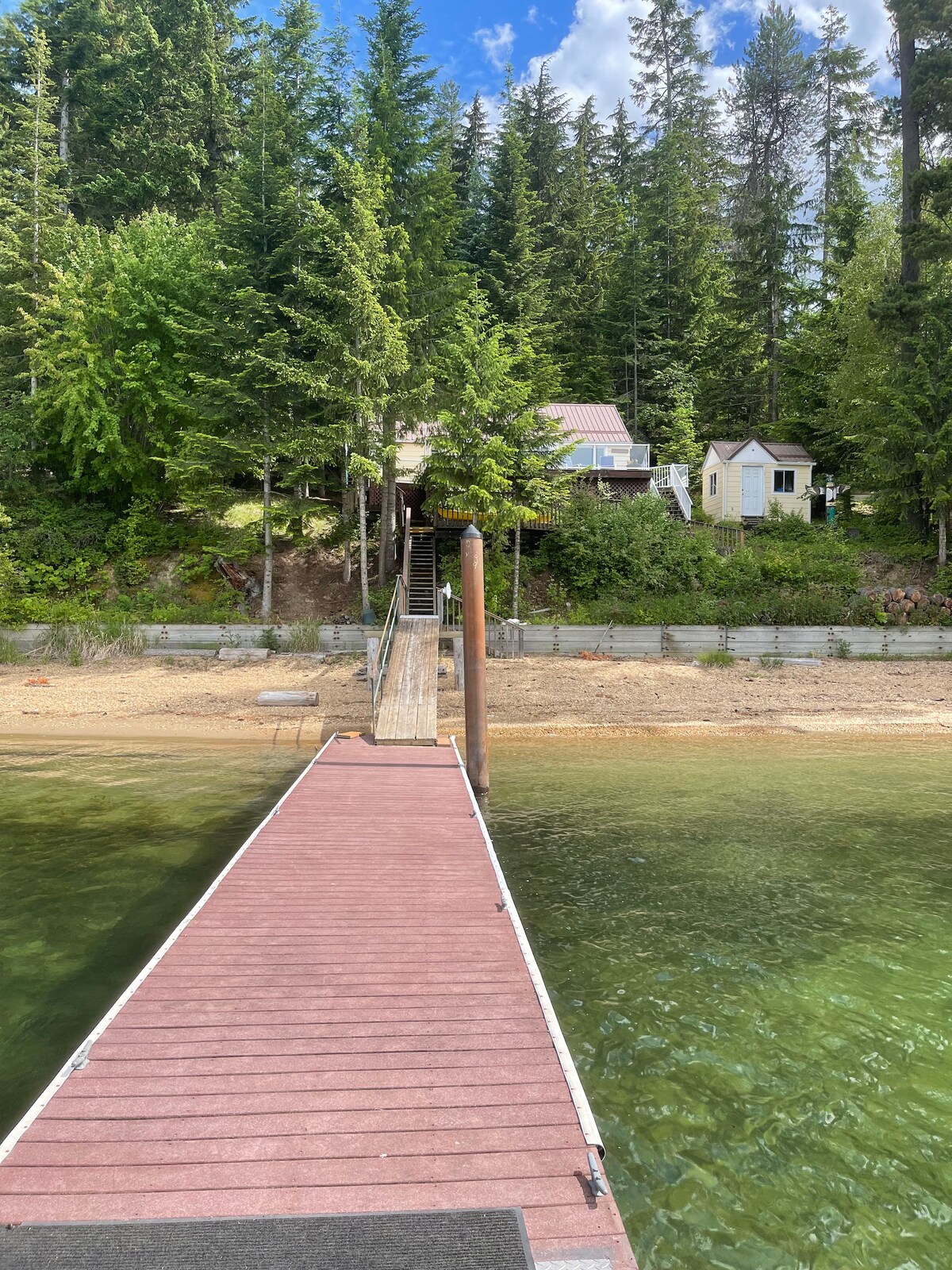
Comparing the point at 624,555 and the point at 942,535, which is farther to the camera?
the point at 942,535

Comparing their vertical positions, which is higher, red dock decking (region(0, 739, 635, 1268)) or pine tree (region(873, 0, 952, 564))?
pine tree (region(873, 0, 952, 564))

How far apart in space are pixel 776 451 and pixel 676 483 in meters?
5.48

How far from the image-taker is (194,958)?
5.02 metres

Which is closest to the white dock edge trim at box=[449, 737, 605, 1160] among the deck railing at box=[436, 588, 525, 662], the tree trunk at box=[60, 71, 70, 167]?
the deck railing at box=[436, 588, 525, 662]

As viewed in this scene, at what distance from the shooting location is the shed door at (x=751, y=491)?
29078mm

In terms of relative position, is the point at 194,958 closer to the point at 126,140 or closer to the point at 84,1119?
the point at 84,1119

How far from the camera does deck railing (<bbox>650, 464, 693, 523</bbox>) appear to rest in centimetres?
2712

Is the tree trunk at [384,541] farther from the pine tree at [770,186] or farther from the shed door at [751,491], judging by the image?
the pine tree at [770,186]

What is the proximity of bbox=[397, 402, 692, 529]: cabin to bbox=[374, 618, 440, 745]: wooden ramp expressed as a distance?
32.2ft

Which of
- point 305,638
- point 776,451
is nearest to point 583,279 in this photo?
point 776,451

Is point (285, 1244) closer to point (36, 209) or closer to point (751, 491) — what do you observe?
point (751, 491)

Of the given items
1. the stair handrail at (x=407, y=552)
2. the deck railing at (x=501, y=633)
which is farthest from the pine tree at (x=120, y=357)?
the deck railing at (x=501, y=633)

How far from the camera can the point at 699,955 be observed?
6352mm

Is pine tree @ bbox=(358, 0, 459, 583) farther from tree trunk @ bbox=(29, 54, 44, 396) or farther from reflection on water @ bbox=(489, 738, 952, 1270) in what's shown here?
reflection on water @ bbox=(489, 738, 952, 1270)
